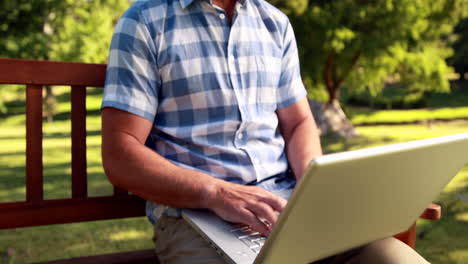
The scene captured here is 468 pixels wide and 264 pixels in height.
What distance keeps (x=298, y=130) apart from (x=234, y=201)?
0.62 m

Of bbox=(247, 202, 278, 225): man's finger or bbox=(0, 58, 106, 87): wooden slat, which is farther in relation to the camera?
bbox=(0, 58, 106, 87): wooden slat

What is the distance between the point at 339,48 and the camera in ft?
49.6

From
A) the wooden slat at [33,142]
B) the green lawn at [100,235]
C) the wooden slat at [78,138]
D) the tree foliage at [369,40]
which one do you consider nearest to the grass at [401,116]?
the tree foliage at [369,40]

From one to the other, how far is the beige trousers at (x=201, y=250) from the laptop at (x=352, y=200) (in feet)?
0.21

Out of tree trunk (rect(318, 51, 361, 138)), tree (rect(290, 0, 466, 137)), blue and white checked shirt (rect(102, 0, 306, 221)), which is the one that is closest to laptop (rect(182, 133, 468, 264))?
blue and white checked shirt (rect(102, 0, 306, 221))

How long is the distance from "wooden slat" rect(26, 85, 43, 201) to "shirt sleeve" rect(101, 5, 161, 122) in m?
0.38

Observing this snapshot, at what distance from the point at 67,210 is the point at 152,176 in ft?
1.72

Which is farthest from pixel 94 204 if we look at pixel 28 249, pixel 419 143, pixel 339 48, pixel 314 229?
pixel 339 48

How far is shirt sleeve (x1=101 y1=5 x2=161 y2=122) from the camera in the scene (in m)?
1.60

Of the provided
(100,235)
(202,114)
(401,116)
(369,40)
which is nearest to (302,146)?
(202,114)

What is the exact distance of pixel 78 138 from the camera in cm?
192

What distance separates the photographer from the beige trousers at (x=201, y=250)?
1.31 m

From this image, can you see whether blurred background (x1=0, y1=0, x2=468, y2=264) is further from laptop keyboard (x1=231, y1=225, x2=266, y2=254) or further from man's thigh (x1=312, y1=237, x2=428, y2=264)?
laptop keyboard (x1=231, y1=225, x2=266, y2=254)

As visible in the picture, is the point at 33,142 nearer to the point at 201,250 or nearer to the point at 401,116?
the point at 201,250
